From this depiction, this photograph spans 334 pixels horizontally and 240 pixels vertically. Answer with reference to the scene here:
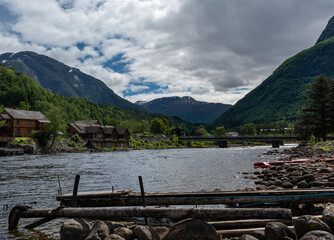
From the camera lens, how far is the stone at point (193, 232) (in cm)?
838

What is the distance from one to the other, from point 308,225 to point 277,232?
3.01 ft

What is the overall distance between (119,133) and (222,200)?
112 meters

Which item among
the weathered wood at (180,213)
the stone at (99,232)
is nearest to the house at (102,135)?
the weathered wood at (180,213)

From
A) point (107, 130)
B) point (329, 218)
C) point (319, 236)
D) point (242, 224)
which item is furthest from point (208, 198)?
point (107, 130)

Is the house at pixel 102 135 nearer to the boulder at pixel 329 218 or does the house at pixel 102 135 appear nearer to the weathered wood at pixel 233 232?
the weathered wood at pixel 233 232

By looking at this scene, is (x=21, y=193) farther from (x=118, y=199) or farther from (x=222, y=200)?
(x=222, y=200)

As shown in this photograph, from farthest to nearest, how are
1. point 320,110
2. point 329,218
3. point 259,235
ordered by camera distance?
1. point 320,110
2. point 259,235
3. point 329,218

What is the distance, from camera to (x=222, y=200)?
12695mm

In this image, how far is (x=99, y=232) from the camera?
993 cm

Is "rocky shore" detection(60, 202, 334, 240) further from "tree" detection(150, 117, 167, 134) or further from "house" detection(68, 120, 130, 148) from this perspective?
"tree" detection(150, 117, 167, 134)

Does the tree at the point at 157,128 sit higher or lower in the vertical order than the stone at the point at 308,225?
higher

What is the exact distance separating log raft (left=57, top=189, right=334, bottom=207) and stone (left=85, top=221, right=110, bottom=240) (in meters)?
3.92

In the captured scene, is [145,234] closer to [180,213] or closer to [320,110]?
[180,213]

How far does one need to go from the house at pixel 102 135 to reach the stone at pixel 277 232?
358ft
